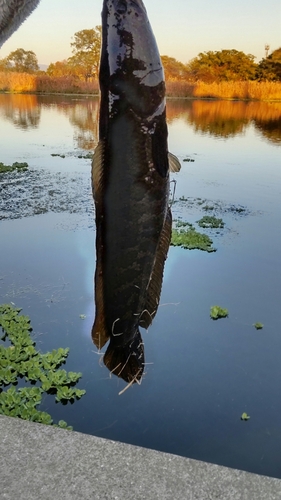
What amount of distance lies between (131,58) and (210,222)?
1167 centimetres

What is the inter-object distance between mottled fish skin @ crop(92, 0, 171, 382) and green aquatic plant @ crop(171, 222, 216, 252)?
9330 millimetres

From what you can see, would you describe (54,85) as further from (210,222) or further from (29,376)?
(210,222)

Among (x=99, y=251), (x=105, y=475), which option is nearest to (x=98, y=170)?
(x=99, y=251)

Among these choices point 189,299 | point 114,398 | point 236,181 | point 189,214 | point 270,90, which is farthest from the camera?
point 270,90

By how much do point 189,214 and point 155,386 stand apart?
7613mm

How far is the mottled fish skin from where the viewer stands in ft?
2.94

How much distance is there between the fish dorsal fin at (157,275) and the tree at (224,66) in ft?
103

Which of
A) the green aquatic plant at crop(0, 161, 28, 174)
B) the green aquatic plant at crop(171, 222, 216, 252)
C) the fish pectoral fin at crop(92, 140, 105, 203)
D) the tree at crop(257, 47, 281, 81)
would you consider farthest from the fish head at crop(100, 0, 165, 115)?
the tree at crop(257, 47, 281, 81)

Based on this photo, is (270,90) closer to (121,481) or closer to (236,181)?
(236,181)

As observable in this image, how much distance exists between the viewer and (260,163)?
67.9 feet

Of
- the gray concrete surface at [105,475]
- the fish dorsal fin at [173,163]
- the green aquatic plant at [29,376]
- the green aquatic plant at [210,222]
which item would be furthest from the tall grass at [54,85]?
the green aquatic plant at [210,222]

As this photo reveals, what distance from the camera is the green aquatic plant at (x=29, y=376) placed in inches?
211

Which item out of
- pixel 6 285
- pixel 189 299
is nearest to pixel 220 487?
pixel 189 299

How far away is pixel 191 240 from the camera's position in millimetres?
10836
